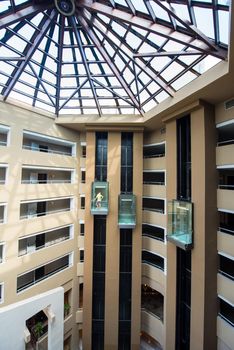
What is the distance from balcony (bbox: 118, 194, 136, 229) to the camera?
20156 millimetres

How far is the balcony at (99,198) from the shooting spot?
2005cm

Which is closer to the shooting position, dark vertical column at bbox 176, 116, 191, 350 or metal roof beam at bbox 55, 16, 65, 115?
metal roof beam at bbox 55, 16, 65, 115

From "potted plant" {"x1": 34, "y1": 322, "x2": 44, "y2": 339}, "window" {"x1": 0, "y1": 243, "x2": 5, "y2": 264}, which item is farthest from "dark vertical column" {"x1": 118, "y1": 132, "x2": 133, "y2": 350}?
"window" {"x1": 0, "y1": 243, "x2": 5, "y2": 264}

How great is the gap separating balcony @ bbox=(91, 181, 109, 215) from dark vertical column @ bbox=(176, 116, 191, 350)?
21.1 ft

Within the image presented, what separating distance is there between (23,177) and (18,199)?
2.63 metres

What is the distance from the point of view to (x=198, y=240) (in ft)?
47.8

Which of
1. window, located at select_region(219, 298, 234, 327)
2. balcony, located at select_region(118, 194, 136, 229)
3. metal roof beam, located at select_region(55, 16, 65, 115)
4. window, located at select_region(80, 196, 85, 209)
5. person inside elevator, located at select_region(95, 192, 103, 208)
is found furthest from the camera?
window, located at select_region(80, 196, 85, 209)

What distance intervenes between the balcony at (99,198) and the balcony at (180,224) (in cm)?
564

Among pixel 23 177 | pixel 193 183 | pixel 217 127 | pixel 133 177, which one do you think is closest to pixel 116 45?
pixel 217 127

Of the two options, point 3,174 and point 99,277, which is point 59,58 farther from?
point 99,277

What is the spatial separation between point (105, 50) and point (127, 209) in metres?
12.1

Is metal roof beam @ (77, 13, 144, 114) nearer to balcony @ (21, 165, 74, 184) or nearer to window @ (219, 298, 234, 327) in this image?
balcony @ (21, 165, 74, 184)

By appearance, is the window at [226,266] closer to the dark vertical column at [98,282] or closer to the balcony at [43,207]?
the dark vertical column at [98,282]

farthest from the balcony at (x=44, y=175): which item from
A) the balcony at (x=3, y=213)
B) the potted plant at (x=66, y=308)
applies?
the potted plant at (x=66, y=308)
